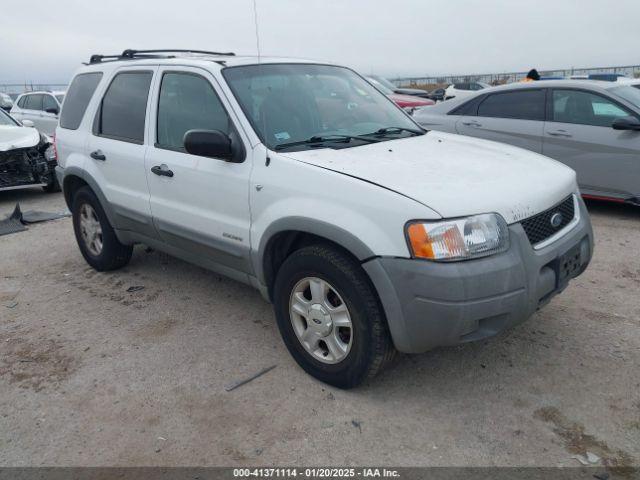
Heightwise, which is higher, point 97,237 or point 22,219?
point 97,237

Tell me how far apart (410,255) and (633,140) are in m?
4.55

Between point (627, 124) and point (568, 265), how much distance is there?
3681mm

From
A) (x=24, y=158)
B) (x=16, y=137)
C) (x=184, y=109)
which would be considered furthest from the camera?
(x=16, y=137)

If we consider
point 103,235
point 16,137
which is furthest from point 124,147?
point 16,137

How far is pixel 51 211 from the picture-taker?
25.9ft

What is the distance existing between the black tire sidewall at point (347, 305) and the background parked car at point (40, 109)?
39.9ft

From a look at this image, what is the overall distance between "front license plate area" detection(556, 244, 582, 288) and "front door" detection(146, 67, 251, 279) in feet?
5.84

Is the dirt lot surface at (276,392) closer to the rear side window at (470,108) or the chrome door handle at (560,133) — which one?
the chrome door handle at (560,133)

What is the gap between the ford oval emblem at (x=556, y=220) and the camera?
118 inches

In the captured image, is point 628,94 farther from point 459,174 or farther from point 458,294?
point 458,294

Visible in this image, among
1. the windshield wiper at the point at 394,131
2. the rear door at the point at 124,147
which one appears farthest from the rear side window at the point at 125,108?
the windshield wiper at the point at 394,131

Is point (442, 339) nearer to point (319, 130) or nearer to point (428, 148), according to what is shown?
point (428, 148)

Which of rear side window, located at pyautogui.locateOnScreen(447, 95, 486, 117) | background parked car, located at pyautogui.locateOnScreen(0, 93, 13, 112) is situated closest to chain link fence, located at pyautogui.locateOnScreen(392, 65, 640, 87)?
rear side window, located at pyautogui.locateOnScreen(447, 95, 486, 117)

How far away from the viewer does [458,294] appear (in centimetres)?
252
